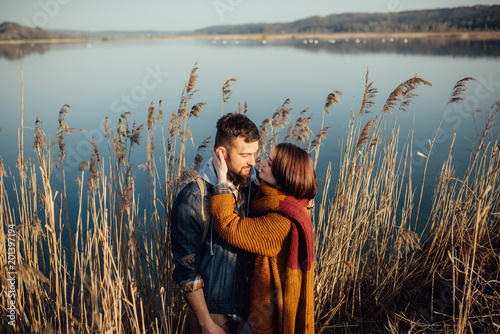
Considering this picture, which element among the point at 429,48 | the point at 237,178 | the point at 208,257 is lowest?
the point at 208,257

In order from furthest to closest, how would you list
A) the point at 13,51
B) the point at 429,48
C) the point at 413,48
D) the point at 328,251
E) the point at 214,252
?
the point at 413,48 → the point at 429,48 → the point at 13,51 → the point at 328,251 → the point at 214,252

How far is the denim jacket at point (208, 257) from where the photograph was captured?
1.65 meters

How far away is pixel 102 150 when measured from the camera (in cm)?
742

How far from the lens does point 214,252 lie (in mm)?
1755

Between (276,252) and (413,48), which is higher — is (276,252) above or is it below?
below

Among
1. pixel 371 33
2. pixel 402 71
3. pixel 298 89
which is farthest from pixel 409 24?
pixel 298 89

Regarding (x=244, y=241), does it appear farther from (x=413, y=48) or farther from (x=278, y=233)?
(x=413, y=48)

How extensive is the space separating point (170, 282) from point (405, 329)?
6.06ft

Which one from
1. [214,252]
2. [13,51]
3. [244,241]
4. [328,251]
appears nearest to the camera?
[244,241]

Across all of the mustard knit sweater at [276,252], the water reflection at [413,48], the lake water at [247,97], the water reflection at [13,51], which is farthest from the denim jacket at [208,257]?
the water reflection at [13,51]

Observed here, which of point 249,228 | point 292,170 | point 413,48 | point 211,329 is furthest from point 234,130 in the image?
point 413,48

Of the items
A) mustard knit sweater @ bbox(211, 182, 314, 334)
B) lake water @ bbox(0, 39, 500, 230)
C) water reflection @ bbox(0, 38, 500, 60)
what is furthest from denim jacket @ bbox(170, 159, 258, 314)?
water reflection @ bbox(0, 38, 500, 60)

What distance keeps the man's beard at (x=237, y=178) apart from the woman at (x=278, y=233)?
11cm

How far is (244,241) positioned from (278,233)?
0.59 ft
